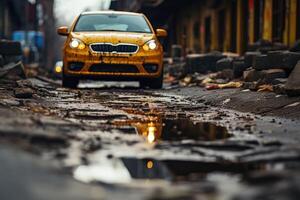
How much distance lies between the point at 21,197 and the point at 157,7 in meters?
23.9

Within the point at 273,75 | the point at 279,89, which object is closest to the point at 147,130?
the point at 279,89

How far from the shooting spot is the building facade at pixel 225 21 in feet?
40.3

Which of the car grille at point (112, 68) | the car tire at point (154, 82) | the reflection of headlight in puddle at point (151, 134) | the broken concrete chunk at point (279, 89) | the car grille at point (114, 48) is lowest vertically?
the car tire at point (154, 82)

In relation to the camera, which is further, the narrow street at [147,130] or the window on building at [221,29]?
the window on building at [221,29]

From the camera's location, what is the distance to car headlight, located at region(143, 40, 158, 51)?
992 cm

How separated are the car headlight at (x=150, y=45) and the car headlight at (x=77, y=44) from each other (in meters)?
1.05

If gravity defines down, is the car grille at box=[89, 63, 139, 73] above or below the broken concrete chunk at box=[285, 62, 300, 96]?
below

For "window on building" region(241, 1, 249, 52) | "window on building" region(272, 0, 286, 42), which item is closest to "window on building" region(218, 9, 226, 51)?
"window on building" region(241, 1, 249, 52)

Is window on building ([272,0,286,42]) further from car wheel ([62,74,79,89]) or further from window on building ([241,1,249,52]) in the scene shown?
car wheel ([62,74,79,89])

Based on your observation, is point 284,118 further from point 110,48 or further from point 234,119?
point 110,48

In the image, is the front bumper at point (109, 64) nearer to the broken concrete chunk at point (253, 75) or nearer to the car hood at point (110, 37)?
the car hood at point (110, 37)

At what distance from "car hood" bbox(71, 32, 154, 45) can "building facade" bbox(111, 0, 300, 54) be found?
3.39 m

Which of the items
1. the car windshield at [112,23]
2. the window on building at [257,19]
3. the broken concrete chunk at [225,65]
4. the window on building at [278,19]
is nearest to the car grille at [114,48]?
the car windshield at [112,23]

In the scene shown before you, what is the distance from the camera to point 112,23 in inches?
423
